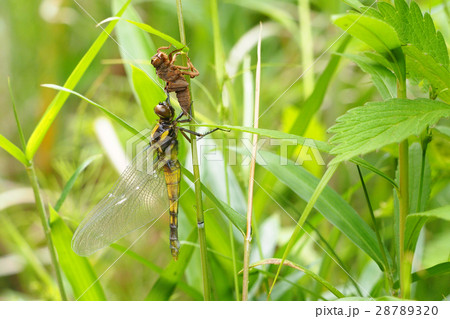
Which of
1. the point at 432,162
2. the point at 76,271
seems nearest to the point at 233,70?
the point at 432,162

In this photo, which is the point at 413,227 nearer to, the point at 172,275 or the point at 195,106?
the point at 172,275

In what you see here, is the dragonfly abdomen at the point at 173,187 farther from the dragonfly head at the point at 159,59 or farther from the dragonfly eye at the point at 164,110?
the dragonfly head at the point at 159,59

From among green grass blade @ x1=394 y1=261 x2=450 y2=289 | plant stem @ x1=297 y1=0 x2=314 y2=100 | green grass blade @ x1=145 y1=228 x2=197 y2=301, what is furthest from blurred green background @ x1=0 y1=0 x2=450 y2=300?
green grass blade @ x1=394 y1=261 x2=450 y2=289

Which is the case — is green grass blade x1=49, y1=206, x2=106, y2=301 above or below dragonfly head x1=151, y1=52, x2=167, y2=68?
below

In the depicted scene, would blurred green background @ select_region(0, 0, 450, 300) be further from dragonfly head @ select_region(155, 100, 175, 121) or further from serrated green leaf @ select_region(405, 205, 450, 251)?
serrated green leaf @ select_region(405, 205, 450, 251)

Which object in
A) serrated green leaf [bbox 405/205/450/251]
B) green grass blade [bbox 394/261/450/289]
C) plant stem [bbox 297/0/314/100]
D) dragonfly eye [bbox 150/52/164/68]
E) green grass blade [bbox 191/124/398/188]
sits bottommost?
green grass blade [bbox 394/261/450/289]

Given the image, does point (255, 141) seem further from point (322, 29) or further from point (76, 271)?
point (322, 29)

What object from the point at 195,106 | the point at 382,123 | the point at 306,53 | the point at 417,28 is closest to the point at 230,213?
the point at 382,123
